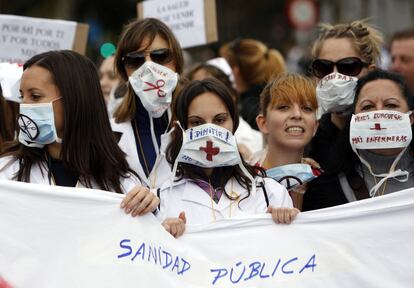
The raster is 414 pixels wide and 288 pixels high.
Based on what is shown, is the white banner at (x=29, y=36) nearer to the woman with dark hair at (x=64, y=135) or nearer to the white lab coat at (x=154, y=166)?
the white lab coat at (x=154, y=166)

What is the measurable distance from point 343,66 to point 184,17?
215cm

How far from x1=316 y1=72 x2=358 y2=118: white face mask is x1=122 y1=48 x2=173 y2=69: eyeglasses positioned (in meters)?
0.96

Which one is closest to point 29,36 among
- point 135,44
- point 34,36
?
point 34,36

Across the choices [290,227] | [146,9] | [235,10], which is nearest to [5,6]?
[235,10]

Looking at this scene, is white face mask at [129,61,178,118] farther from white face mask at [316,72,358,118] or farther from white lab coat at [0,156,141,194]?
white lab coat at [0,156,141,194]

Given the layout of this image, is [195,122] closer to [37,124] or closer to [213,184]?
[213,184]

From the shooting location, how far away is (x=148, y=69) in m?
6.01

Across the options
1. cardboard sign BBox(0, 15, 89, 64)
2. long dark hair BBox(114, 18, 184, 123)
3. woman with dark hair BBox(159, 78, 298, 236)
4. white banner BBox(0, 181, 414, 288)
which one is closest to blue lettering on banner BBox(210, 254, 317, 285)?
white banner BBox(0, 181, 414, 288)

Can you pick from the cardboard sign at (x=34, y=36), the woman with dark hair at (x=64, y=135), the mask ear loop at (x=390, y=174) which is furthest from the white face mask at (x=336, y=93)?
the cardboard sign at (x=34, y=36)

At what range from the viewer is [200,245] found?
4793 mm

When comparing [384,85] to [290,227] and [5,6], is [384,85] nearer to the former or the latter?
[290,227]

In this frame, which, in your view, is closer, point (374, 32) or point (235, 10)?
point (374, 32)

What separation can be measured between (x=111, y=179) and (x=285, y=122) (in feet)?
3.87

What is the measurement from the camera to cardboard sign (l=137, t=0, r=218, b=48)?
316 inches
